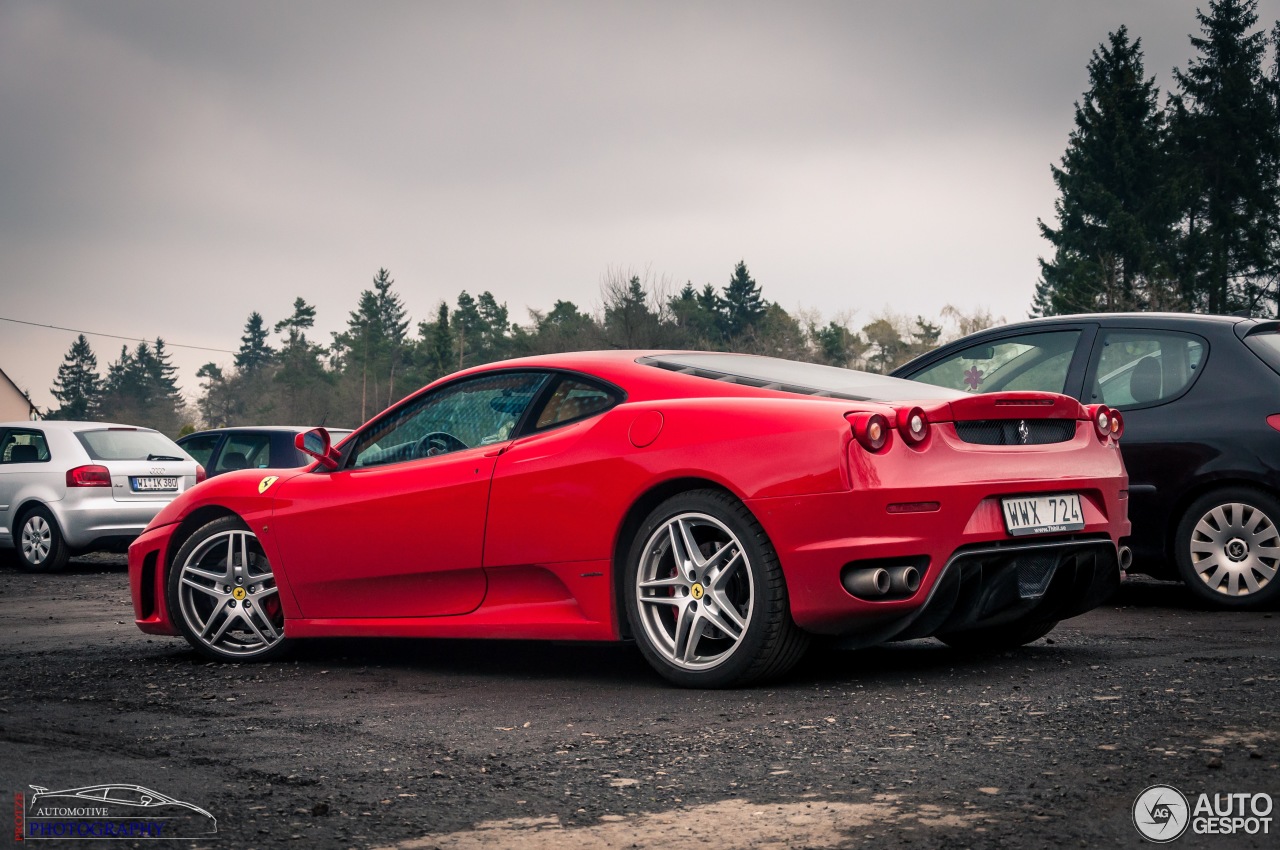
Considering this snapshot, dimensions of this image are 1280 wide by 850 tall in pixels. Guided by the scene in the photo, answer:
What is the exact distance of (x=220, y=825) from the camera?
10.3 feet

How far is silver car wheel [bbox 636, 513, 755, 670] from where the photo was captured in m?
4.79

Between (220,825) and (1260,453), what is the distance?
575 centimetres

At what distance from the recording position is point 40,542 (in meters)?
13.5

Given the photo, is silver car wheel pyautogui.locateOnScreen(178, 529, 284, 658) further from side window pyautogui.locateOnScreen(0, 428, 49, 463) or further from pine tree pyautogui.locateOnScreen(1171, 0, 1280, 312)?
pine tree pyautogui.locateOnScreen(1171, 0, 1280, 312)

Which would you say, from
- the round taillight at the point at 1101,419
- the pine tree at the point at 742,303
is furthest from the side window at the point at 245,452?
the pine tree at the point at 742,303

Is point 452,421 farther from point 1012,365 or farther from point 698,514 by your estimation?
point 1012,365

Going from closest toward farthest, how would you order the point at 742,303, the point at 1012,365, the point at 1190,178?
the point at 1012,365 → the point at 1190,178 → the point at 742,303

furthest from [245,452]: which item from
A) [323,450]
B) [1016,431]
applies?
[1016,431]

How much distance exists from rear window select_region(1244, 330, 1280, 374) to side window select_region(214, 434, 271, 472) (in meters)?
10.4

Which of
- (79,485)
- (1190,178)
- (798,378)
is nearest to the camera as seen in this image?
(798,378)

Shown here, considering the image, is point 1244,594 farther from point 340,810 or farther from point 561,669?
point 340,810

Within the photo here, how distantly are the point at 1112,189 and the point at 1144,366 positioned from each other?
48.3 metres

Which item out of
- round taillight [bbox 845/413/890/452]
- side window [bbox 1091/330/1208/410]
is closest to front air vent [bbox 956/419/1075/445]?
round taillight [bbox 845/413/890/452]

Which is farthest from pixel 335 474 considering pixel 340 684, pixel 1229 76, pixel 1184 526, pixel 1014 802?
pixel 1229 76
